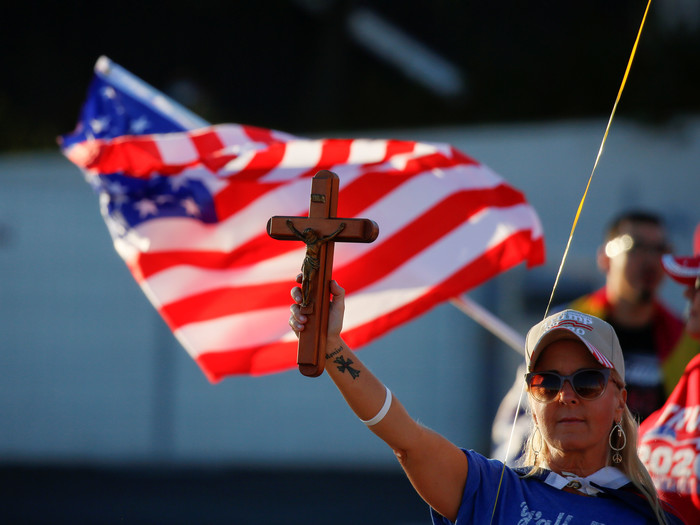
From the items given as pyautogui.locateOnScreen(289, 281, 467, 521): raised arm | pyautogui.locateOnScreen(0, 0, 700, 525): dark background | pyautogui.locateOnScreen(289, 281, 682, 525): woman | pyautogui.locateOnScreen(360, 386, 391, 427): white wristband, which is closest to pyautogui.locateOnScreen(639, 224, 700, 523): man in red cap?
pyautogui.locateOnScreen(289, 281, 682, 525): woman

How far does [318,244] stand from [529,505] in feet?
3.01

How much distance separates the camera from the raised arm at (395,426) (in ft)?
8.87

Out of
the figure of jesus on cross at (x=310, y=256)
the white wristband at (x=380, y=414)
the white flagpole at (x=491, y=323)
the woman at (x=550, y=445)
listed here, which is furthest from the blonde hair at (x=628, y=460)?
the white flagpole at (x=491, y=323)

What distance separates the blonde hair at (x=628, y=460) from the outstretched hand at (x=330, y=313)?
743 millimetres

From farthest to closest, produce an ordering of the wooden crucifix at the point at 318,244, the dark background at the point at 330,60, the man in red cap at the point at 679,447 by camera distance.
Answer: the dark background at the point at 330,60 → the man in red cap at the point at 679,447 → the wooden crucifix at the point at 318,244

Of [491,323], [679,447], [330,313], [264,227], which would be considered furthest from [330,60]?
A: [330,313]

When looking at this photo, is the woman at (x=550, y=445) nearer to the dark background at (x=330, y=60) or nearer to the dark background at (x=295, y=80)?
the dark background at (x=295, y=80)

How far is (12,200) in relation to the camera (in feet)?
45.9

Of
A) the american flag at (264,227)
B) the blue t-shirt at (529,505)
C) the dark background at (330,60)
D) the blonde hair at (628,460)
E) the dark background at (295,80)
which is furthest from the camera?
the dark background at (330,60)

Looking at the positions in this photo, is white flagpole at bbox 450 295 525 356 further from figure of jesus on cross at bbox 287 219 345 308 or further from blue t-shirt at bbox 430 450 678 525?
figure of jesus on cross at bbox 287 219 345 308

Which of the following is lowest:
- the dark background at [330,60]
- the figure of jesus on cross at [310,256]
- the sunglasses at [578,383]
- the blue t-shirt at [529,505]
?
the blue t-shirt at [529,505]

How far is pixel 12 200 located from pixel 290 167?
1014cm

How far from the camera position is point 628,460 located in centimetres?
301

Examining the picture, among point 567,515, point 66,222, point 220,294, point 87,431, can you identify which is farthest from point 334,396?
point 567,515
